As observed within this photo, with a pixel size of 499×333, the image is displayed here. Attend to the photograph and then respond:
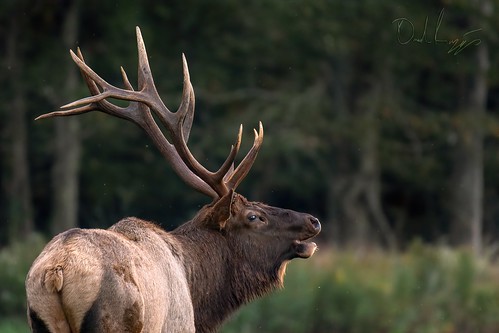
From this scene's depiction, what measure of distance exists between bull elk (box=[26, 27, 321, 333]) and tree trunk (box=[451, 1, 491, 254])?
15.9 m

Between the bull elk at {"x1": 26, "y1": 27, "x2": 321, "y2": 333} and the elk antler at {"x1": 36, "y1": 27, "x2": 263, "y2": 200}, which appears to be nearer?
the bull elk at {"x1": 26, "y1": 27, "x2": 321, "y2": 333}

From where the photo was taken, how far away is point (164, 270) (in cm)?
673

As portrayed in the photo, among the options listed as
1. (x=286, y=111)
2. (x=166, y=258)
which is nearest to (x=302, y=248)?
(x=166, y=258)

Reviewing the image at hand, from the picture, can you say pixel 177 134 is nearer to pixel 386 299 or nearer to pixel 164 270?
pixel 164 270

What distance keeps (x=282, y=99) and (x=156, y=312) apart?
18.5m

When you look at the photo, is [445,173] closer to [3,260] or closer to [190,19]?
[190,19]

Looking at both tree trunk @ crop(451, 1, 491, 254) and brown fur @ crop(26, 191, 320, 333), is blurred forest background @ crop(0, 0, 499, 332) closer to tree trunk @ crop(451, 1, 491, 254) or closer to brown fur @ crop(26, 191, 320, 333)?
tree trunk @ crop(451, 1, 491, 254)

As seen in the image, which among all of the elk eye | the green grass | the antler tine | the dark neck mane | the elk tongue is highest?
the antler tine

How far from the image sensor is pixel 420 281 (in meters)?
15.1

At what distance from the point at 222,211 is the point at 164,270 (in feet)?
3.15

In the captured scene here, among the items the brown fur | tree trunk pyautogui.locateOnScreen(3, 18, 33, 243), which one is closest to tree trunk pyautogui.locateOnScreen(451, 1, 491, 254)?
tree trunk pyautogui.locateOnScreen(3, 18, 33, 243)

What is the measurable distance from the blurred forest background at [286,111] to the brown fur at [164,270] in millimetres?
13471

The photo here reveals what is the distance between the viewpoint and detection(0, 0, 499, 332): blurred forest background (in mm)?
22359

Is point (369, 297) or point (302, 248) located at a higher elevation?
point (302, 248)
